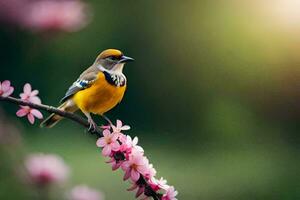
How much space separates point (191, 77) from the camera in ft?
9.80

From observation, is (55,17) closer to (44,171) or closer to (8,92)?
(44,171)

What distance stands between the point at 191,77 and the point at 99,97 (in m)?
2.12

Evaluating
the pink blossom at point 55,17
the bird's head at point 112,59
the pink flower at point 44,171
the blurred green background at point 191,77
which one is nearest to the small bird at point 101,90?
the bird's head at point 112,59

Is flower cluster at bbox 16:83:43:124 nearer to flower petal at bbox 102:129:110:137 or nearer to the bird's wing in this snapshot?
flower petal at bbox 102:129:110:137

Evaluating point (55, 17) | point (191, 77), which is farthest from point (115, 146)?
point (191, 77)

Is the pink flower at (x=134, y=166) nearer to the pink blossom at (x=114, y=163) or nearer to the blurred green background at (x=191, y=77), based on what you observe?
the pink blossom at (x=114, y=163)

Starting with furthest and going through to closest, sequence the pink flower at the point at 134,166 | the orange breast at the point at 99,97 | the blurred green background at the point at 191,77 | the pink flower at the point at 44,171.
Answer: the blurred green background at the point at 191,77
the pink flower at the point at 44,171
the orange breast at the point at 99,97
the pink flower at the point at 134,166

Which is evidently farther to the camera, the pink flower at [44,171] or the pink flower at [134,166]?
the pink flower at [44,171]

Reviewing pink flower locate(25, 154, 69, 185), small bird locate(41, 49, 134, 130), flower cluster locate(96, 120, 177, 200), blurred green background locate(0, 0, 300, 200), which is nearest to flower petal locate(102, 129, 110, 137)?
flower cluster locate(96, 120, 177, 200)

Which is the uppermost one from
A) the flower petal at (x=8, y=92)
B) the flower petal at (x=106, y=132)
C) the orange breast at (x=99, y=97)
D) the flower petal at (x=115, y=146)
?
the orange breast at (x=99, y=97)

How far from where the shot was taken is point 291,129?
2.80 meters

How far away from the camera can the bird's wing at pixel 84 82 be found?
883 millimetres

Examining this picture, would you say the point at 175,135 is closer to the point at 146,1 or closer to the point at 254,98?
the point at 254,98

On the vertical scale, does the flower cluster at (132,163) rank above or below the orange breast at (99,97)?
below
